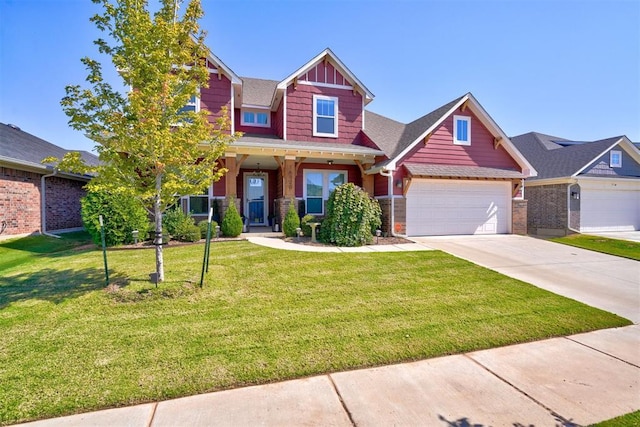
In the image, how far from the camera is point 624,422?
2754 mm

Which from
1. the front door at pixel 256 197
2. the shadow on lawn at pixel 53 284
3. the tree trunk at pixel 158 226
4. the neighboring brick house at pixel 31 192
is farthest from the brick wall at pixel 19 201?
the tree trunk at pixel 158 226

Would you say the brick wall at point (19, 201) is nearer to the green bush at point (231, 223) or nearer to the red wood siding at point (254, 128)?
the green bush at point (231, 223)

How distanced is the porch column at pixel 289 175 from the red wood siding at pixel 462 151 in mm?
4593

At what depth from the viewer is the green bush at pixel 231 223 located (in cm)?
1098

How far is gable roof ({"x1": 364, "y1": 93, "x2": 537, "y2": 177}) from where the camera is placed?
1234cm

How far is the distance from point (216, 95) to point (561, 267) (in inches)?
536

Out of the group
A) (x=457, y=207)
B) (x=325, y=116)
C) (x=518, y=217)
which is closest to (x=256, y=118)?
(x=325, y=116)

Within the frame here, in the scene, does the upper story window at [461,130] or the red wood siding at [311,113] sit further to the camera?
the red wood siding at [311,113]

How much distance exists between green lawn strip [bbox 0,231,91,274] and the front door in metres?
6.70

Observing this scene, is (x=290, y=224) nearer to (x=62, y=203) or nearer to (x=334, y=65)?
(x=334, y=65)

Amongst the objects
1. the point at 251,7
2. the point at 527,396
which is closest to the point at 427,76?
the point at 251,7

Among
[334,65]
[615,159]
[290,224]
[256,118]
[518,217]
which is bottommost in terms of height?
[290,224]

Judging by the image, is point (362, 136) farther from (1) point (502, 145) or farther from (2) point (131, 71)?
(2) point (131, 71)

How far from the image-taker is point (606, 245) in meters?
11.8
